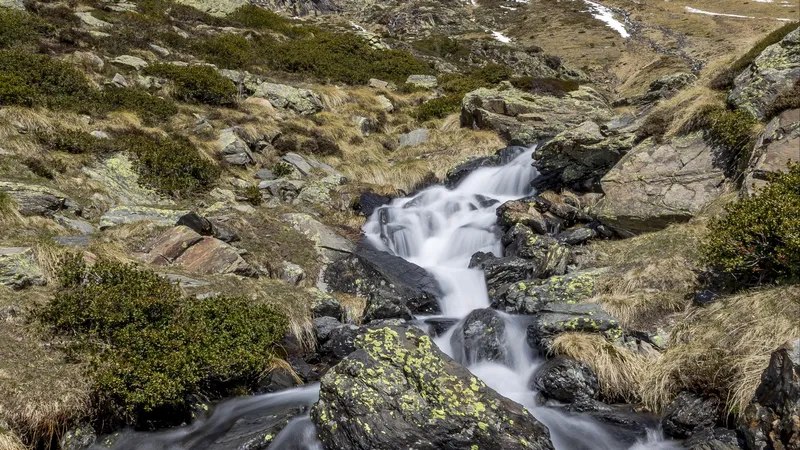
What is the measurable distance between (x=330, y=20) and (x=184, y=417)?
55.1 metres

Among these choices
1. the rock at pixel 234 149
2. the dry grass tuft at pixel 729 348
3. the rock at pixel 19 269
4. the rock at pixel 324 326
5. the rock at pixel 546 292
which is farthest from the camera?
the rock at pixel 234 149

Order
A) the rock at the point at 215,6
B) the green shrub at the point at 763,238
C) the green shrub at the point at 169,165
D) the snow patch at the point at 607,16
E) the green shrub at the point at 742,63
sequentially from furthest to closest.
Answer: the snow patch at the point at 607,16
the rock at the point at 215,6
the green shrub at the point at 169,165
the green shrub at the point at 742,63
the green shrub at the point at 763,238

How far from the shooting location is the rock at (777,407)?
514 centimetres

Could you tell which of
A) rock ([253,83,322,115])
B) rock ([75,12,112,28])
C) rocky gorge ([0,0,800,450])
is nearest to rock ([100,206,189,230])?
rocky gorge ([0,0,800,450])

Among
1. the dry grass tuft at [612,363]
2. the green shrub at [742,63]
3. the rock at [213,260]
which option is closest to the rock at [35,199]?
the rock at [213,260]

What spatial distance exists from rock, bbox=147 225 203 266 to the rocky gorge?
85 millimetres

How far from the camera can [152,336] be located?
738 cm

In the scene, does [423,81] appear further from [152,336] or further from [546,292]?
[152,336]

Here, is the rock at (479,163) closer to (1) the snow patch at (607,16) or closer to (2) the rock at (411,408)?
(2) the rock at (411,408)

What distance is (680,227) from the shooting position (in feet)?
35.9

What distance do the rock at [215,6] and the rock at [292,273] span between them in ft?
98.5

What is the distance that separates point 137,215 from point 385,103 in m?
16.6

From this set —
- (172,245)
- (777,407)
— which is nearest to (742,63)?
(777,407)

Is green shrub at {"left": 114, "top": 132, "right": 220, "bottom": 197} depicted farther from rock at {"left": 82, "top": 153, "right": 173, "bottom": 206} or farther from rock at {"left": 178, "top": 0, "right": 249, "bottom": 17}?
rock at {"left": 178, "top": 0, "right": 249, "bottom": 17}
